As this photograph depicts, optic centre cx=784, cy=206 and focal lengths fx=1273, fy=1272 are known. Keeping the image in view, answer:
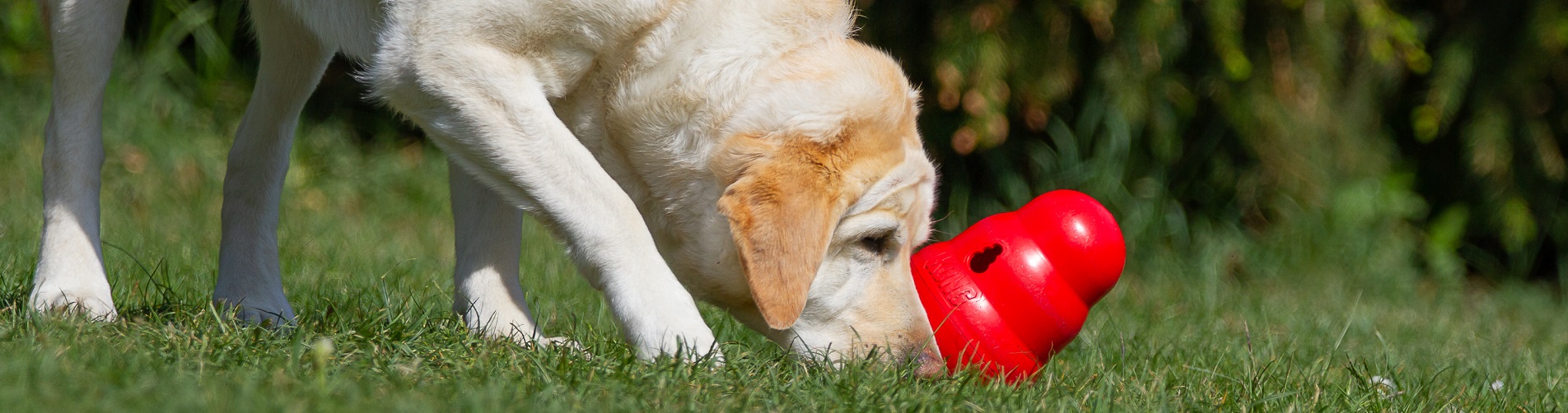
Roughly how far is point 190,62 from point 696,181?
4.88 meters

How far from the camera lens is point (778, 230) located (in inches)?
95.1

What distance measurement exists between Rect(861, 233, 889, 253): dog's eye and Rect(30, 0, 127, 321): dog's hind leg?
1.72m

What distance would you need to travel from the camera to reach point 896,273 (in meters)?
2.86

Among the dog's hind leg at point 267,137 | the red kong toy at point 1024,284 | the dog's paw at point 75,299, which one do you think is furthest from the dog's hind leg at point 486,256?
the red kong toy at point 1024,284

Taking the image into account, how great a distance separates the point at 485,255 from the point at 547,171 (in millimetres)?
750

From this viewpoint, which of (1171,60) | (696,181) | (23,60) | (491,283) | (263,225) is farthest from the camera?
(23,60)

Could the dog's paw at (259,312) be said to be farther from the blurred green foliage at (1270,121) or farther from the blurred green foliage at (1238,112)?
the blurred green foliage at (1270,121)

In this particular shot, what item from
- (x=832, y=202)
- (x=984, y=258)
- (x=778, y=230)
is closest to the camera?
(x=778, y=230)

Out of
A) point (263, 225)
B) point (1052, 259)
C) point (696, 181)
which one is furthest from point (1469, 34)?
point (263, 225)

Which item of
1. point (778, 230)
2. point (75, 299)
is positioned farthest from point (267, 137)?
point (778, 230)

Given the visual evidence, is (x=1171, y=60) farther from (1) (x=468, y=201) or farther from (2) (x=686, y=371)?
(2) (x=686, y=371)

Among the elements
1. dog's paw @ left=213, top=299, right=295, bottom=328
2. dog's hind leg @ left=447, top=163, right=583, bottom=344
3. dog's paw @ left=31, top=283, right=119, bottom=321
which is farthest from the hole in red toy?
dog's paw @ left=31, top=283, right=119, bottom=321

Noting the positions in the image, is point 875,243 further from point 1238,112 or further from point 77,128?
point 1238,112

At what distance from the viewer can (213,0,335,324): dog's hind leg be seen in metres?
3.28
